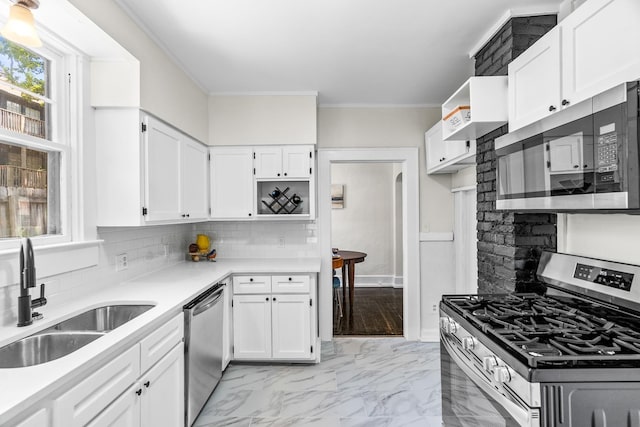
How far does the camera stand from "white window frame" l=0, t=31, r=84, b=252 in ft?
6.73

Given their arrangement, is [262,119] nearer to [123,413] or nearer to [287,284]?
[287,284]

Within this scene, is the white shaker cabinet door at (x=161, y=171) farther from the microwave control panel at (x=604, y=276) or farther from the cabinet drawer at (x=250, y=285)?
the microwave control panel at (x=604, y=276)

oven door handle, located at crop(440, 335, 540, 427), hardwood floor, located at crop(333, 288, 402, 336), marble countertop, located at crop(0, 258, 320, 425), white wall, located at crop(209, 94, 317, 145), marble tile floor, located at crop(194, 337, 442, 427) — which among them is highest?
white wall, located at crop(209, 94, 317, 145)

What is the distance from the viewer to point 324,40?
2510mm

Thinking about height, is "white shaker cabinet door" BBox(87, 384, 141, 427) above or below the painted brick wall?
below

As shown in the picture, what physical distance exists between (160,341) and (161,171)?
126 centimetres

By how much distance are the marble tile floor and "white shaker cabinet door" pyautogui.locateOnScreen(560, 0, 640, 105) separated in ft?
7.01

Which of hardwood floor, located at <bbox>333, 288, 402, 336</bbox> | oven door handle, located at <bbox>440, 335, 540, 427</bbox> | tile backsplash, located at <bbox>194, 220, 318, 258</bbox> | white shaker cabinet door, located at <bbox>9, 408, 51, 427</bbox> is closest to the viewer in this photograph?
white shaker cabinet door, located at <bbox>9, 408, 51, 427</bbox>

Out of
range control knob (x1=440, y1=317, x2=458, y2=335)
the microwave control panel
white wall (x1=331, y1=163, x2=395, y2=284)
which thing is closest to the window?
range control knob (x1=440, y1=317, x2=458, y2=335)

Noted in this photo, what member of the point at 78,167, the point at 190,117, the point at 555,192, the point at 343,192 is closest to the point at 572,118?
the point at 555,192

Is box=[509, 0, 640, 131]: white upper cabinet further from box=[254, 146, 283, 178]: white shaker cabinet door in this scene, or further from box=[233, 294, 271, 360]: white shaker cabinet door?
box=[233, 294, 271, 360]: white shaker cabinet door

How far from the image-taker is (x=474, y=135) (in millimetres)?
2525

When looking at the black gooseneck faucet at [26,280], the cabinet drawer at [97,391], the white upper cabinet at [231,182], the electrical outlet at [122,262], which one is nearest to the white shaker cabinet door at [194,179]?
the white upper cabinet at [231,182]

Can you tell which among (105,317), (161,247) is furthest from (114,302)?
(161,247)
